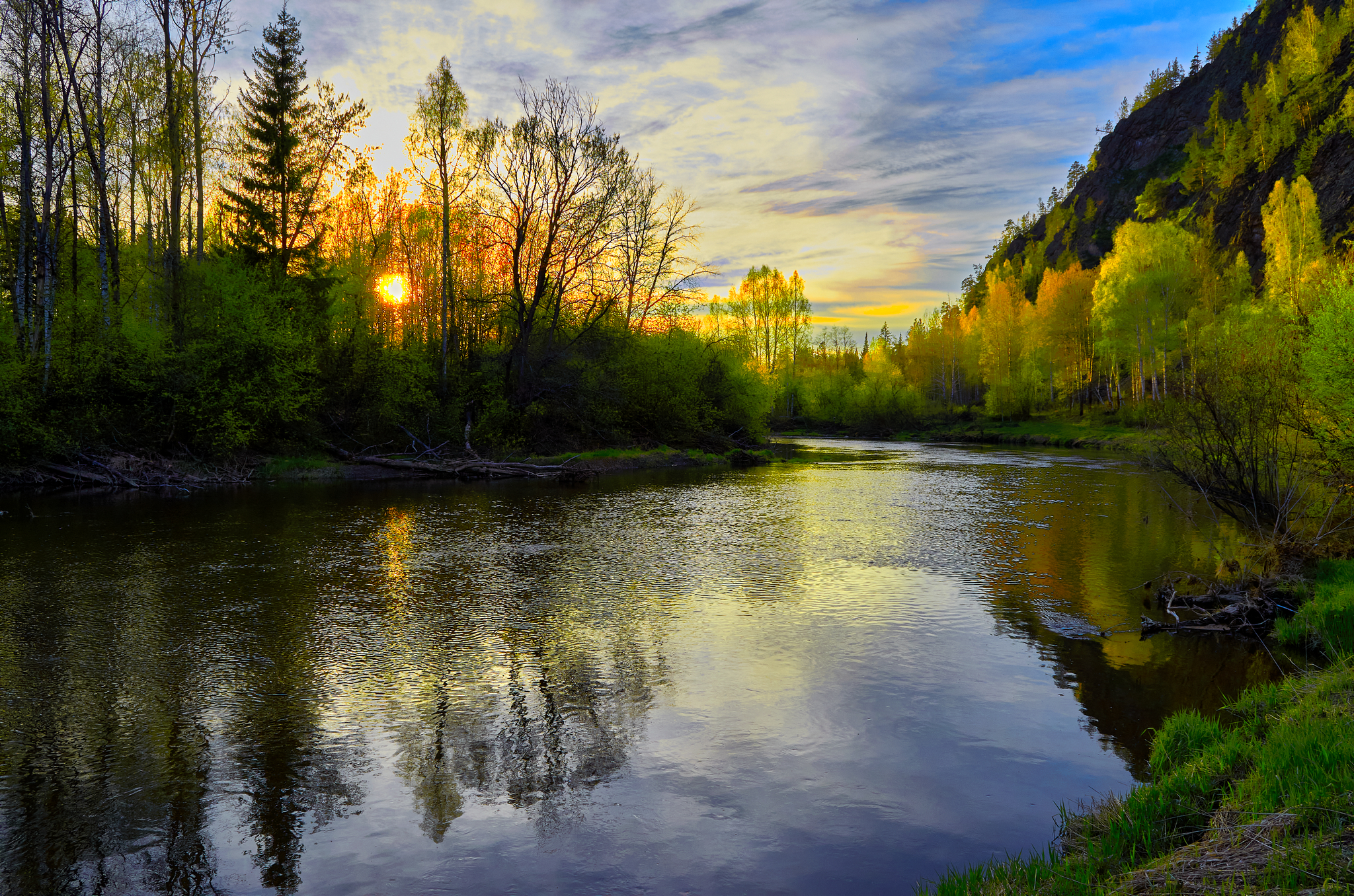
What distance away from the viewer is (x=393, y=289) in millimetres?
44125

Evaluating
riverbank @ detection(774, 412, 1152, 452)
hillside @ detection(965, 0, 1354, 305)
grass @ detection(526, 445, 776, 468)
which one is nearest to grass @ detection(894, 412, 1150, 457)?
riverbank @ detection(774, 412, 1152, 452)

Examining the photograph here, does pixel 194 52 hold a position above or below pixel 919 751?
above

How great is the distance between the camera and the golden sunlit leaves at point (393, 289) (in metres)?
43.3

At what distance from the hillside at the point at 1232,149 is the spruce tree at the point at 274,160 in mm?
65052

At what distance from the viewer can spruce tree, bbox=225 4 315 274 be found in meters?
31.3

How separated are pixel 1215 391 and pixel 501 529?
48.2 feet

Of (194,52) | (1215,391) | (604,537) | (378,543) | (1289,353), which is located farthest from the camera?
(194,52)

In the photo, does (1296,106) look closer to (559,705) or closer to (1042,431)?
(1042,431)

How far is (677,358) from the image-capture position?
4219 centimetres

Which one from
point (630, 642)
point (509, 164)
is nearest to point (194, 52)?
point (509, 164)

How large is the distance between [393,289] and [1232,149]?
87.6 meters

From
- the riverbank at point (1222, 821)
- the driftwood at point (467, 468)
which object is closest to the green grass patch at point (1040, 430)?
the driftwood at point (467, 468)

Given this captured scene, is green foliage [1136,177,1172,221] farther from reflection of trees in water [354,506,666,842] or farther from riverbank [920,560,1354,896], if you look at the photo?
riverbank [920,560,1354,896]

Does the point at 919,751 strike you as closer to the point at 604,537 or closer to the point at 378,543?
the point at 604,537
